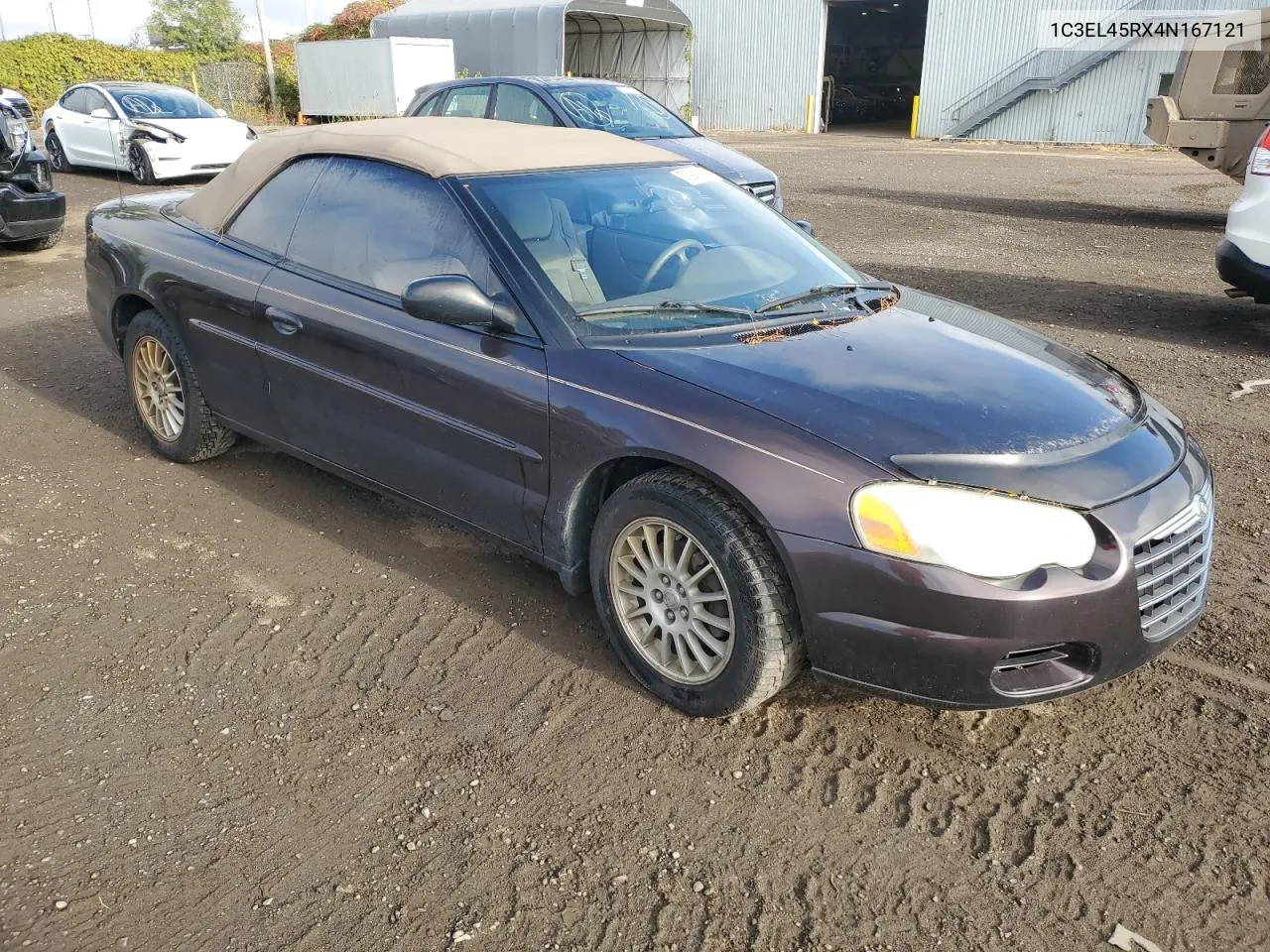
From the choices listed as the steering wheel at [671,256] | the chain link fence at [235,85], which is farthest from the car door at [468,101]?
the chain link fence at [235,85]

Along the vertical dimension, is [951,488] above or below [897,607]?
above

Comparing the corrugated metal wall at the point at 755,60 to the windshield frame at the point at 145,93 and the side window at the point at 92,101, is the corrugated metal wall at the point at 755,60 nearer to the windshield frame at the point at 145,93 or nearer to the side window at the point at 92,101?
the windshield frame at the point at 145,93

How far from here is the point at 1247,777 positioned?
2.79 meters

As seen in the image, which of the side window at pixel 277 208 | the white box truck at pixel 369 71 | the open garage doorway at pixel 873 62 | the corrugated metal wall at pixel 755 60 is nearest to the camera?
the side window at pixel 277 208

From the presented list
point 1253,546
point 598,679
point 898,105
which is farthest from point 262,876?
point 898,105

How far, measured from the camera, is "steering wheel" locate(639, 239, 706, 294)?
3.58 m

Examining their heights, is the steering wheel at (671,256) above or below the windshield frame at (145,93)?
above

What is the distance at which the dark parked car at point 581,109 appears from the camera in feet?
32.7

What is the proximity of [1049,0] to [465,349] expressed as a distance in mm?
30441

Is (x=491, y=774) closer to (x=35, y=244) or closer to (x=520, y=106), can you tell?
(x=520, y=106)

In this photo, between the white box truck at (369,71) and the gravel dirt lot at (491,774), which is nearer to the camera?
the gravel dirt lot at (491,774)

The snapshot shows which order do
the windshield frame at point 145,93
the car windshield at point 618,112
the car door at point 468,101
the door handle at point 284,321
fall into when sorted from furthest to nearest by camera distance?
the windshield frame at point 145,93, the car door at point 468,101, the car windshield at point 618,112, the door handle at point 284,321

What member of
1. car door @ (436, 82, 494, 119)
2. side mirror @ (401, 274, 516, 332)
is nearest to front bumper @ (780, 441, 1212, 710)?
side mirror @ (401, 274, 516, 332)

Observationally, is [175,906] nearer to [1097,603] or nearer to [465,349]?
[465,349]
